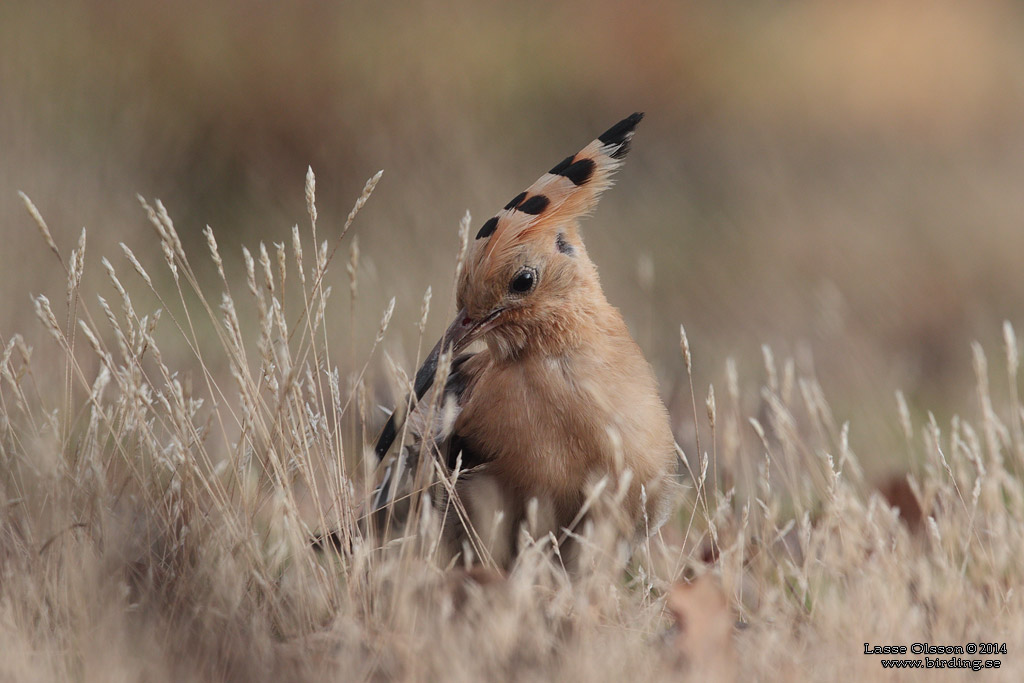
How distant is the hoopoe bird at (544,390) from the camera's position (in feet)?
8.41

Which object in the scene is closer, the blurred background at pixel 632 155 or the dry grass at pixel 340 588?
the dry grass at pixel 340 588

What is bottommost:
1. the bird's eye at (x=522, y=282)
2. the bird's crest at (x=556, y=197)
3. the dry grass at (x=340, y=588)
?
the dry grass at (x=340, y=588)

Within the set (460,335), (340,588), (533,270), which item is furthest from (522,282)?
(340,588)

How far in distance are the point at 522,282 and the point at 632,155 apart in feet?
13.6

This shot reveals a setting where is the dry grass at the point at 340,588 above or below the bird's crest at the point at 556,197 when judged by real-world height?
below

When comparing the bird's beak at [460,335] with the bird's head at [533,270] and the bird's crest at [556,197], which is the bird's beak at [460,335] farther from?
the bird's crest at [556,197]

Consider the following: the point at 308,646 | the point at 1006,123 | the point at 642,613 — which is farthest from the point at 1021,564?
the point at 1006,123

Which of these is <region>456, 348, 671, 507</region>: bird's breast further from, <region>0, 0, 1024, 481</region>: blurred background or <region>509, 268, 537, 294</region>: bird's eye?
<region>0, 0, 1024, 481</region>: blurred background

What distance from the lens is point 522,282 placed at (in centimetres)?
273

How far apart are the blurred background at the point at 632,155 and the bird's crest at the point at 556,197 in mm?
1450

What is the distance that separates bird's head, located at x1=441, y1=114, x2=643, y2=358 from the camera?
8.89 ft

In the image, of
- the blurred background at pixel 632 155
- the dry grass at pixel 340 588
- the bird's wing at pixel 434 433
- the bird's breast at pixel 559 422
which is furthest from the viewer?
the blurred background at pixel 632 155

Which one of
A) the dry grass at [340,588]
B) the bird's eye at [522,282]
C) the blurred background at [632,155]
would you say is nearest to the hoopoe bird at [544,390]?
the bird's eye at [522,282]

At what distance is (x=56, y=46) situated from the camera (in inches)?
232
